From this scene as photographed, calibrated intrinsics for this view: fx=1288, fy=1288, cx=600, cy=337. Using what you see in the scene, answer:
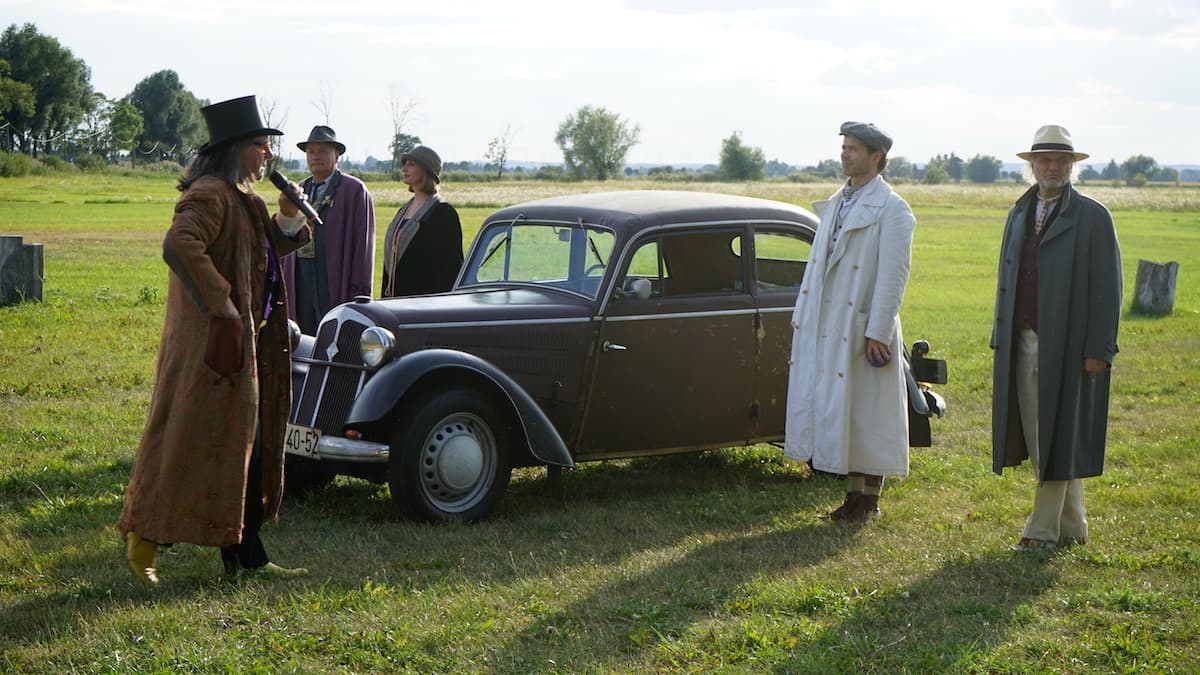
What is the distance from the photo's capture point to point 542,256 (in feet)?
25.0

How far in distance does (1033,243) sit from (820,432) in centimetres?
146

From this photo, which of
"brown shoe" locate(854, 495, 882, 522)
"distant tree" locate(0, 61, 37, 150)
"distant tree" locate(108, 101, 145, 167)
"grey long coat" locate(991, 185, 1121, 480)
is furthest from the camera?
"distant tree" locate(108, 101, 145, 167)

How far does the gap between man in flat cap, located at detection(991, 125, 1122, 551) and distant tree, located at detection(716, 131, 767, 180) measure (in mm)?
138776

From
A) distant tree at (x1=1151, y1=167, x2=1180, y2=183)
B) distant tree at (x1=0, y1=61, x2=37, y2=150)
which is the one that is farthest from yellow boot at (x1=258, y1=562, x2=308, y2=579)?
distant tree at (x1=1151, y1=167, x2=1180, y2=183)

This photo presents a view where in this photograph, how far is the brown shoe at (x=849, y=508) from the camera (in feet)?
22.9

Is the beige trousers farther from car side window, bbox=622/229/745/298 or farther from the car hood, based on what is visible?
the car hood

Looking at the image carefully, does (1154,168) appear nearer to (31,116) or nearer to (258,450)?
(31,116)

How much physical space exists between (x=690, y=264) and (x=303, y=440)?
2461 millimetres

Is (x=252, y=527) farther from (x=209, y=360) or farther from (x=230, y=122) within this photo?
(x=230, y=122)

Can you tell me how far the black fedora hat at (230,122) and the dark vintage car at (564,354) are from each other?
166cm

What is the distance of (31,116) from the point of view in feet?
295

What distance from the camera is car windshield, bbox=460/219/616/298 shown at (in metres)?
7.35

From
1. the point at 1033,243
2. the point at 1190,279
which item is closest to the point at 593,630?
the point at 1033,243

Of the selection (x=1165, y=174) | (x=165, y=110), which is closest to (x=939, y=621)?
(x=165, y=110)
